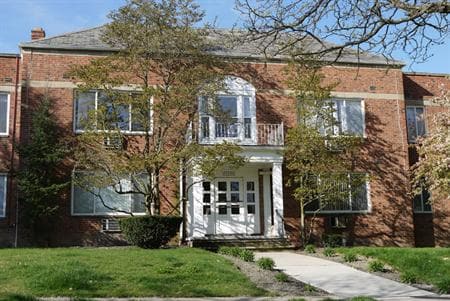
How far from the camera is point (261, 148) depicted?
19.8 m

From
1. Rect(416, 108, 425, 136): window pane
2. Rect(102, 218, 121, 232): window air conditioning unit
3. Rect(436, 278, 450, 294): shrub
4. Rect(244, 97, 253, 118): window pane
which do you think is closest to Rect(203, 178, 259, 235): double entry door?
Rect(244, 97, 253, 118): window pane

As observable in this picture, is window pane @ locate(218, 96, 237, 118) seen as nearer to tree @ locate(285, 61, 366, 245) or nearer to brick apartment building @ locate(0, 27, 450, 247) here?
brick apartment building @ locate(0, 27, 450, 247)

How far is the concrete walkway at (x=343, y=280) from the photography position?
432 inches

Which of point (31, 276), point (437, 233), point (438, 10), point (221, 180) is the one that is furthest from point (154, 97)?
point (437, 233)

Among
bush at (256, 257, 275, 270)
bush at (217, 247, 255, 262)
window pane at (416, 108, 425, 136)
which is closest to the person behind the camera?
bush at (256, 257, 275, 270)

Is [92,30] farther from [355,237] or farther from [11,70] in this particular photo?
[355,237]

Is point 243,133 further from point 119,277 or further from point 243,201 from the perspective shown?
point 119,277

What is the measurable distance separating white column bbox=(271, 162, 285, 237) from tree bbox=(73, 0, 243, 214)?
320 cm

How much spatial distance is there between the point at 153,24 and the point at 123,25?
3.03ft

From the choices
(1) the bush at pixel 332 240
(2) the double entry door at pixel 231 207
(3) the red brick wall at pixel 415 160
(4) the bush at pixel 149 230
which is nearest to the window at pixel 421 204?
(3) the red brick wall at pixel 415 160

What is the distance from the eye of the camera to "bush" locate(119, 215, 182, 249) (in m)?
16.1

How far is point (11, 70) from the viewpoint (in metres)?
20.0

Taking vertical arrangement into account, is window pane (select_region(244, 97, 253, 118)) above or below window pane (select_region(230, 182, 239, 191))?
above

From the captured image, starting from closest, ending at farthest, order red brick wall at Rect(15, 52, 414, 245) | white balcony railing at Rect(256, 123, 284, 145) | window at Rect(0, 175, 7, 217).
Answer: window at Rect(0, 175, 7, 217), red brick wall at Rect(15, 52, 414, 245), white balcony railing at Rect(256, 123, 284, 145)
